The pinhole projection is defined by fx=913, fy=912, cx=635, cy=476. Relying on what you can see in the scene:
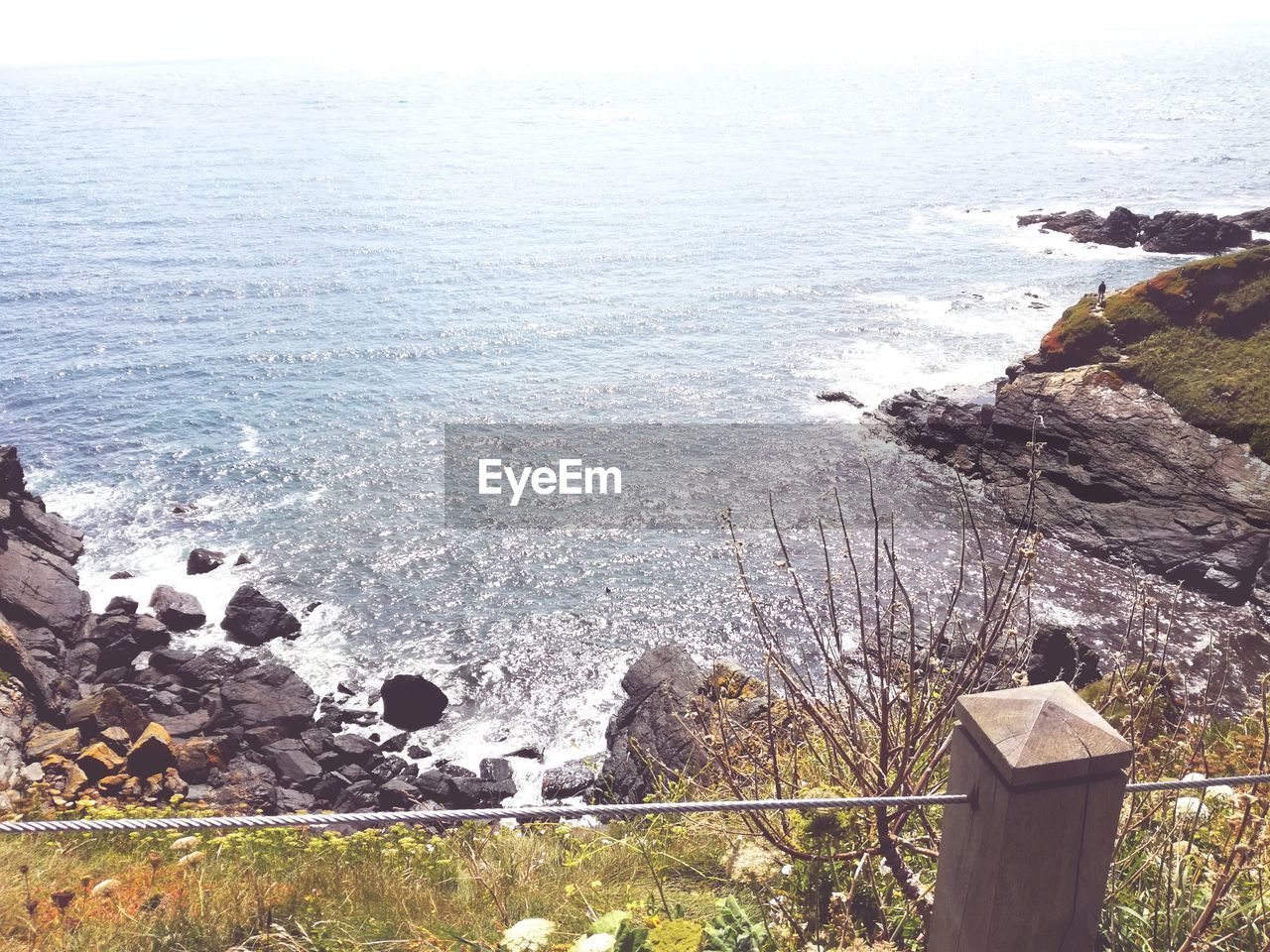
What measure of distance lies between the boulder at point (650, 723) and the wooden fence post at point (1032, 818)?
33.9 feet

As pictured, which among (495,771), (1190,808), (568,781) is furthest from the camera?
(495,771)

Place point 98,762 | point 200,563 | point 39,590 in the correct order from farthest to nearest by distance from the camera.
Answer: point 200,563
point 39,590
point 98,762

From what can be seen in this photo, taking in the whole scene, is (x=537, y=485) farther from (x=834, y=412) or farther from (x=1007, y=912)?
(x=1007, y=912)

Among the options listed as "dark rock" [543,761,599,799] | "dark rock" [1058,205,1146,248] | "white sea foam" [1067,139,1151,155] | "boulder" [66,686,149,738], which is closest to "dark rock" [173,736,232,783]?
"boulder" [66,686,149,738]

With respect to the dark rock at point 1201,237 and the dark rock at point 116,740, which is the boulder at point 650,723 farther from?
the dark rock at point 1201,237

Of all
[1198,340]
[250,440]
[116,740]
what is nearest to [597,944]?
[116,740]

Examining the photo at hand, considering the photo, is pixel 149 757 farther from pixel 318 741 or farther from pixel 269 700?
pixel 269 700

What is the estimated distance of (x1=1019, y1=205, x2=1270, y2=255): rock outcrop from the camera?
47.6 metres

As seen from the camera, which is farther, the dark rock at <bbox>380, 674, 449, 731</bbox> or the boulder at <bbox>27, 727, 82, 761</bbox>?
the dark rock at <bbox>380, 674, 449, 731</bbox>

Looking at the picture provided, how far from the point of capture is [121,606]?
20250 mm

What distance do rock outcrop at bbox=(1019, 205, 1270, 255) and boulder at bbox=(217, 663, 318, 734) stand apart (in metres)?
48.4

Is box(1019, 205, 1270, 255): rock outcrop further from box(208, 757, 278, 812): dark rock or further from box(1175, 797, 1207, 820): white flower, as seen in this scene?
box(1175, 797, 1207, 820): white flower

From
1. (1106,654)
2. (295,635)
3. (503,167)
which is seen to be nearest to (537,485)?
(295,635)

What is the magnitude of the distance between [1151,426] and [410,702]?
20113 millimetres
